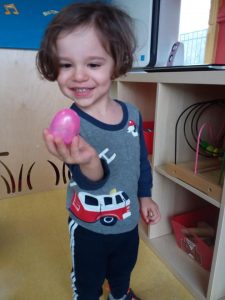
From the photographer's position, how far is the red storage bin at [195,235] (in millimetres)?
799

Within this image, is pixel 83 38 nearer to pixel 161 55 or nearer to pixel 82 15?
pixel 82 15

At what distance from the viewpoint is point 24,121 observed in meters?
1.21

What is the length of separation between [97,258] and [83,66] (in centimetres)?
38

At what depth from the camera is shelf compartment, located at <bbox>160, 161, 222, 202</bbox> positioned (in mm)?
644

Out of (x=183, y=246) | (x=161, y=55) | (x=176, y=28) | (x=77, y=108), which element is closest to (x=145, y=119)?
(x=161, y=55)

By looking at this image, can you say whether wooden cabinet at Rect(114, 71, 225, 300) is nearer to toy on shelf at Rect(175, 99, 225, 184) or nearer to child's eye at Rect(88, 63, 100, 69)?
toy on shelf at Rect(175, 99, 225, 184)

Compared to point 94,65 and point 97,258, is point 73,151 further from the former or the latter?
point 97,258

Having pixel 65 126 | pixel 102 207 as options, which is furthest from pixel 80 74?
pixel 102 207

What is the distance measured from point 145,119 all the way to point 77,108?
68 cm

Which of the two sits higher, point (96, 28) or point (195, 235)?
point (96, 28)

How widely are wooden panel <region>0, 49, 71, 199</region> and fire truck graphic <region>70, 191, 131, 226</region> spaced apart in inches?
31.0

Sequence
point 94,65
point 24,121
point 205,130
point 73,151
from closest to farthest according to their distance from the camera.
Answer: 1. point 73,151
2. point 94,65
3. point 205,130
4. point 24,121

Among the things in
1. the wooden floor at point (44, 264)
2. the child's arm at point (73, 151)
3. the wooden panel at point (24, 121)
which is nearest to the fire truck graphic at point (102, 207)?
the child's arm at point (73, 151)

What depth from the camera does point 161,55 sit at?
104 centimetres
